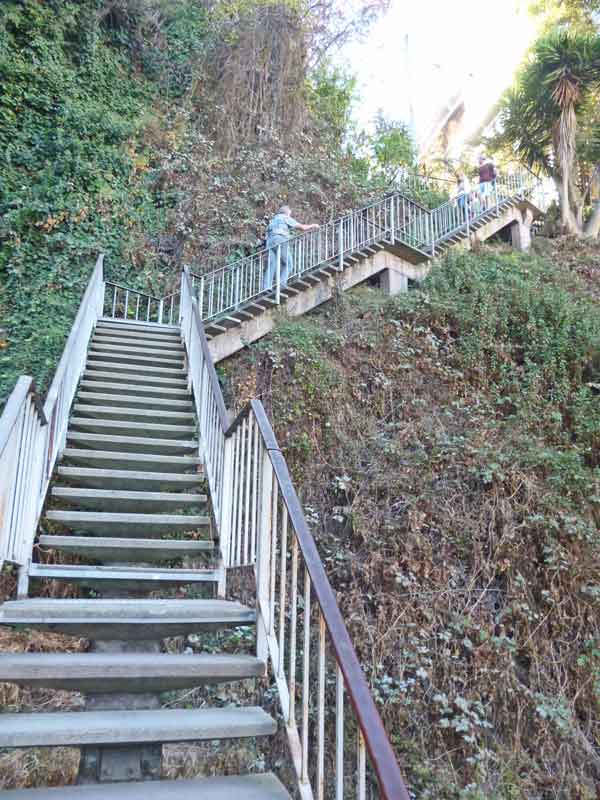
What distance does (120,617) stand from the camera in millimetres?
2928

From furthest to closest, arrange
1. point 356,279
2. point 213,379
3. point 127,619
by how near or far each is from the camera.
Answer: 1. point 356,279
2. point 213,379
3. point 127,619

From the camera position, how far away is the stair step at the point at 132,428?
521cm

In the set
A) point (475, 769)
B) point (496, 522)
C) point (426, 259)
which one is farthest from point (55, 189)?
point (475, 769)

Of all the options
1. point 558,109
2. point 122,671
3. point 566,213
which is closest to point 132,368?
point 122,671

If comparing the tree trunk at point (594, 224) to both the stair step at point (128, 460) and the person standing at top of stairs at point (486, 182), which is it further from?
the stair step at point (128, 460)

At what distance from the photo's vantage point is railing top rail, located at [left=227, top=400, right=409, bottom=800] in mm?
1427

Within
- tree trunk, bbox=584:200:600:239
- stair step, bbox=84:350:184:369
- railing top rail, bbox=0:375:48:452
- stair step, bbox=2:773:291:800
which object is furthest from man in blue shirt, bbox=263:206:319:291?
tree trunk, bbox=584:200:600:239

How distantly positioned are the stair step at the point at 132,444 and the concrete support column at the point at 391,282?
6529mm

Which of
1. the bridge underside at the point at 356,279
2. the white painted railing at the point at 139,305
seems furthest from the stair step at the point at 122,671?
the white painted railing at the point at 139,305

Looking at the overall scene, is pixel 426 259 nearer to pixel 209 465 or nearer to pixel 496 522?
pixel 496 522

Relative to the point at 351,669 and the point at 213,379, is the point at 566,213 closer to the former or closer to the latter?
the point at 213,379

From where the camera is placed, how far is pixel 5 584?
4.62 metres

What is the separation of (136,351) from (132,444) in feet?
7.85

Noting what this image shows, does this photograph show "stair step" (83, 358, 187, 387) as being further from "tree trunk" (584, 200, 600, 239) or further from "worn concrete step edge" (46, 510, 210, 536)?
"tree trunk" (584, 200, 600, 239)
